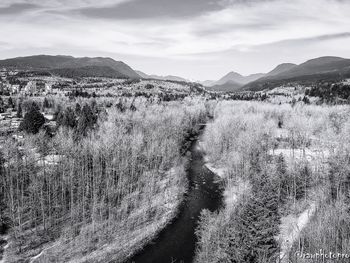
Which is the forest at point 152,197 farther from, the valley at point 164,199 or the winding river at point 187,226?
the winding river at point 187,226

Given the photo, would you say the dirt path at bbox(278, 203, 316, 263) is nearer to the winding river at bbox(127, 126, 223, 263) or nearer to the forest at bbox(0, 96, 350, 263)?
the forest at bbox(0, 96, 350, 263)

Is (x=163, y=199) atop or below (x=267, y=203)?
below

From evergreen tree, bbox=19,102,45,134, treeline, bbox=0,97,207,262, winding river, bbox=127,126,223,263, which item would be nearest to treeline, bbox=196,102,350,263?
winding river, bbox=127,126,223,263

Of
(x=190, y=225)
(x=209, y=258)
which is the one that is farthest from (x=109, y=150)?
(x=209, y=258)

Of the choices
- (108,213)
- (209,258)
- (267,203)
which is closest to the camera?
(209,258)

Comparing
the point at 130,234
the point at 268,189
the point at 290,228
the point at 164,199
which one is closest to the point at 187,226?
the point at 130,234

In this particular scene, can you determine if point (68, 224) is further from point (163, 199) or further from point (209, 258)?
point (209, 258)
